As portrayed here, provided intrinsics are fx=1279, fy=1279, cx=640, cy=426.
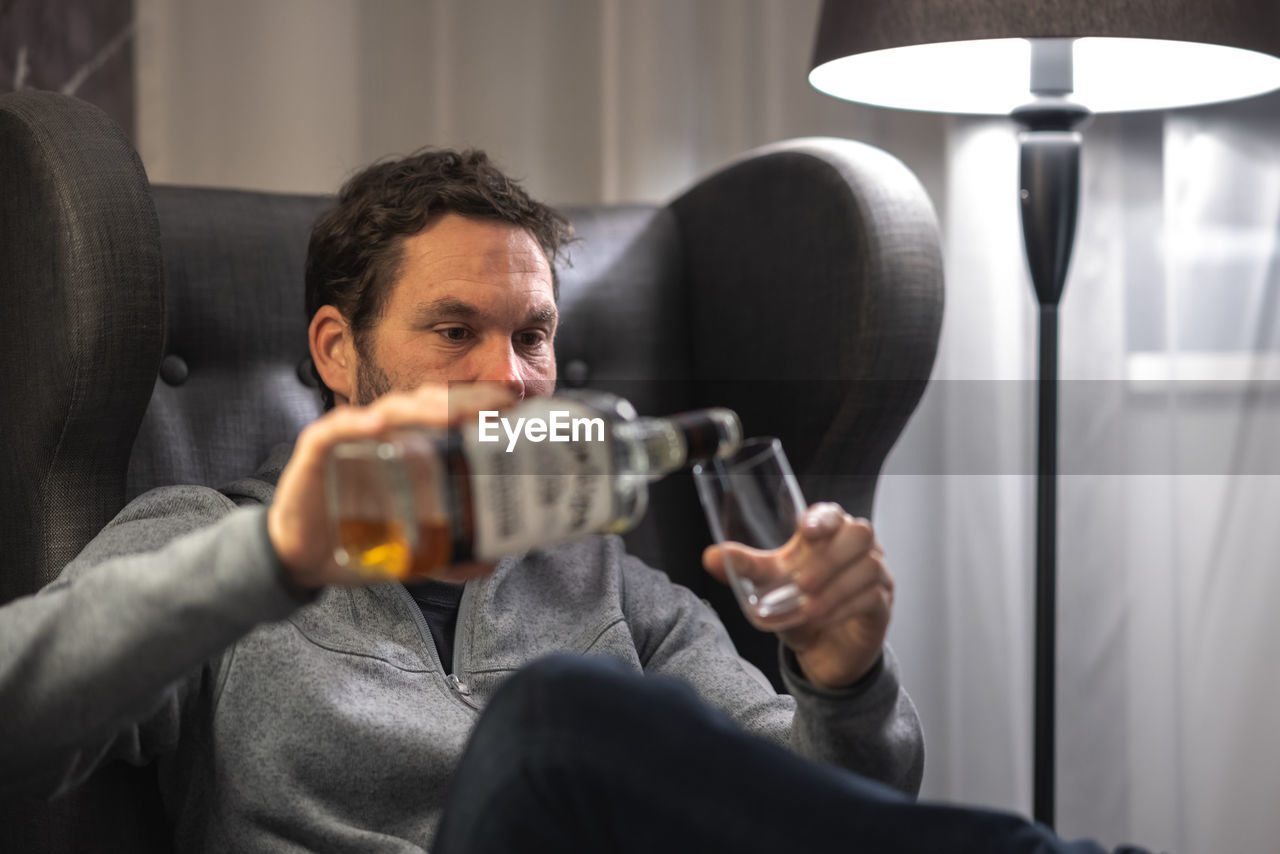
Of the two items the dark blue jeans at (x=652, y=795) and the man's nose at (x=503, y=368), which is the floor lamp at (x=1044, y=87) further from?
the dark blue jeans at (x=652, y=795)

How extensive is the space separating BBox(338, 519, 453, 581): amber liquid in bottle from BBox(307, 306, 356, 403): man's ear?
55cm

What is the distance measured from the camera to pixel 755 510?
866mm

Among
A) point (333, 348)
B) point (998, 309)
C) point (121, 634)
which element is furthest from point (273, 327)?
point (998, 309)

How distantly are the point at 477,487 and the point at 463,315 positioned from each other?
0.51m

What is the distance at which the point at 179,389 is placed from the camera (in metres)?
1.30

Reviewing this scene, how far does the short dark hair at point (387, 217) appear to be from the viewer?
120 cm

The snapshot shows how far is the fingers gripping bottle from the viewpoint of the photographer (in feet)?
2.22

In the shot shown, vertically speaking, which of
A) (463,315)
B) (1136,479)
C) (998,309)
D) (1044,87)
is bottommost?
(1136,479)

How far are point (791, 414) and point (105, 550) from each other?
72 centimetres

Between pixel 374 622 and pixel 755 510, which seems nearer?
pixel 755 510

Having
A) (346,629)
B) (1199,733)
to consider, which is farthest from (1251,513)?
(346,629)

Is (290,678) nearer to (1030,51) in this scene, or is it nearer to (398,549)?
(398,549)

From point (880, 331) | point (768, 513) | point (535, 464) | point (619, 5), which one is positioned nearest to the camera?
point (535, 464)

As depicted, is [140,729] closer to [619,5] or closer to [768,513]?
[768,513]
